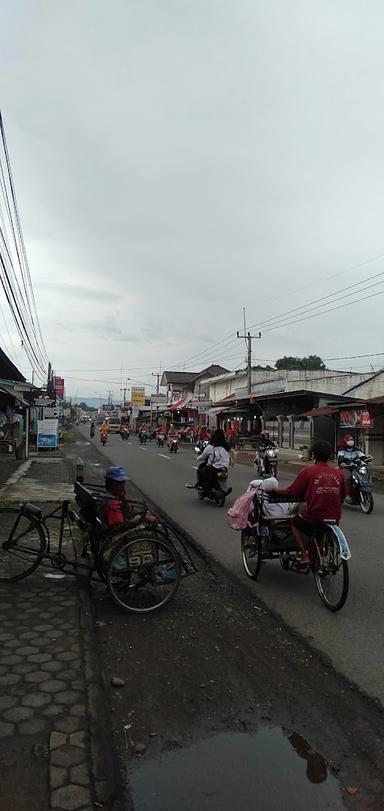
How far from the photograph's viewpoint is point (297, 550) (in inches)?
234

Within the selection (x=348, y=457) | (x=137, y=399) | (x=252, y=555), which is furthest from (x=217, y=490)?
(x=137, y=399)

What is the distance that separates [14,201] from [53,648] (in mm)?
11164

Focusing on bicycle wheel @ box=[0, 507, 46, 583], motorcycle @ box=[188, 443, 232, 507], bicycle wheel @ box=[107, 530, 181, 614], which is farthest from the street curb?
motorcycle @ box=[188, 443, 232, 507]

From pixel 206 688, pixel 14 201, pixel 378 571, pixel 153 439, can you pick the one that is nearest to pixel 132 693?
pixel 206 688

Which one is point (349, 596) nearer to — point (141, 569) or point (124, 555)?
point (141, 569)

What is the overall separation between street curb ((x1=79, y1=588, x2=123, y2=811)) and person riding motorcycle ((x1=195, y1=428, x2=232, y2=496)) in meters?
8.16

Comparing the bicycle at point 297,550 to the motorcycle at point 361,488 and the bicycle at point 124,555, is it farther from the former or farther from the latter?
the motorcycle at point 361,488

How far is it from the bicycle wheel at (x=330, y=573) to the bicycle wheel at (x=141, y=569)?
1397 millimetres

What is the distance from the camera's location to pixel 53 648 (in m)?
4.23

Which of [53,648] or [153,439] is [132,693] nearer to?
[53,648]

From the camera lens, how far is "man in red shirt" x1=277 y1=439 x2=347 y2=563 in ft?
17.9

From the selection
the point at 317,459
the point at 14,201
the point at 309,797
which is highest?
the point at 14,201

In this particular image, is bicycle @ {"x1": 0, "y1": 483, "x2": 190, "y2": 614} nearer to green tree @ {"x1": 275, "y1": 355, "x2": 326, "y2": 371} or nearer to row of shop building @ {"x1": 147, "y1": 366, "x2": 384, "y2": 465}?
row of shop building @ {"x1": 147, "y1": 366, "x2": 384, "y2": 465}

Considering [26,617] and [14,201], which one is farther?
[14,201]
